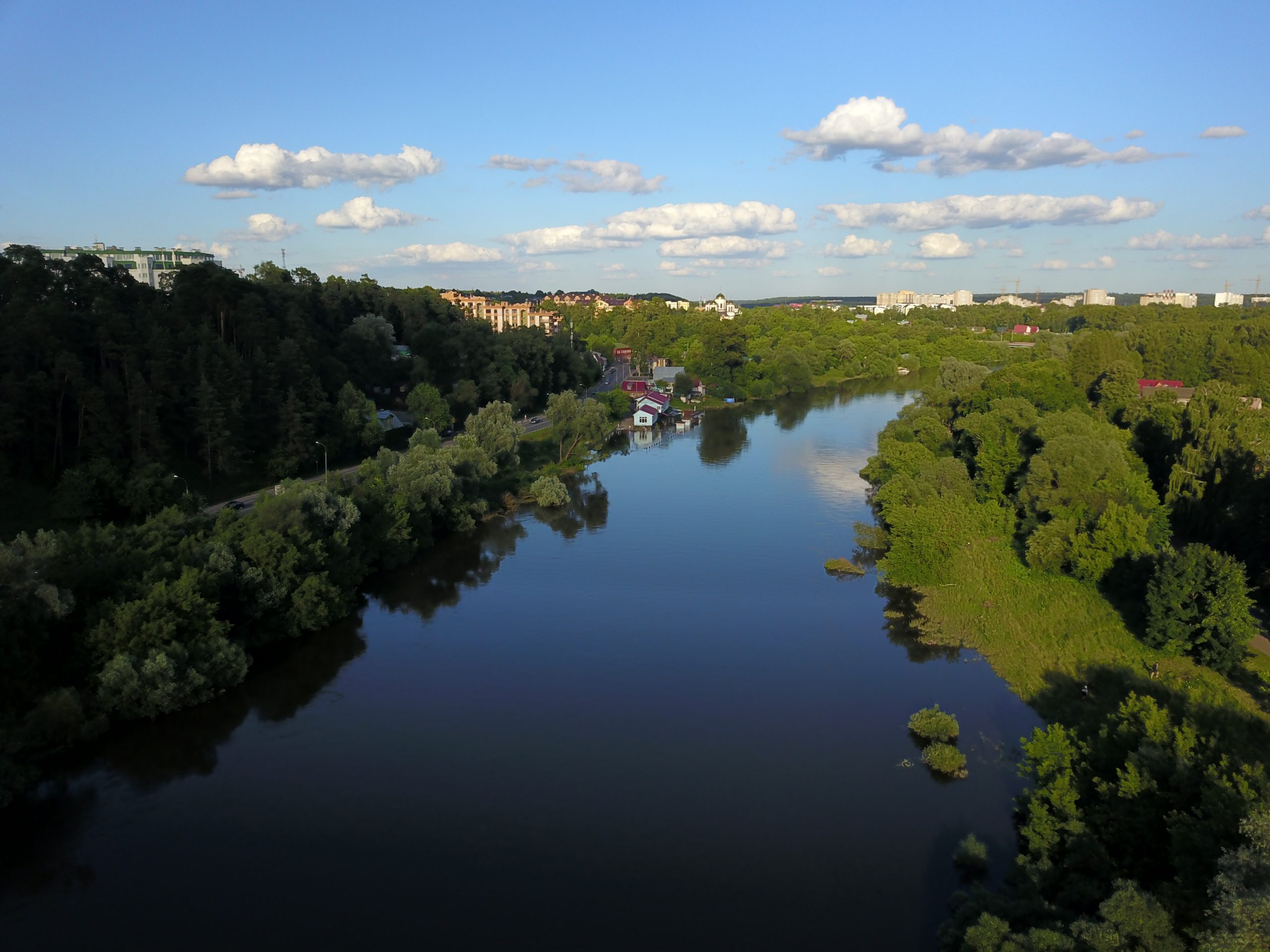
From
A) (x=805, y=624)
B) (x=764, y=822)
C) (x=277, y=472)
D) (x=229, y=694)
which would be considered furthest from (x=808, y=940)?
(x=277, y=472)

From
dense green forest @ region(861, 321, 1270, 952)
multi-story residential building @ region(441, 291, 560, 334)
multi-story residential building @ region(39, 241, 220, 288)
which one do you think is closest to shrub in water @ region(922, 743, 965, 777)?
dense green forest @ region(861, 321, 1270, 952)

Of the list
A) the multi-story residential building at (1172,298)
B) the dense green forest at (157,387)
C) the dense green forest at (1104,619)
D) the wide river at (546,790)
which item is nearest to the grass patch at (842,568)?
the wide river at (546,790)

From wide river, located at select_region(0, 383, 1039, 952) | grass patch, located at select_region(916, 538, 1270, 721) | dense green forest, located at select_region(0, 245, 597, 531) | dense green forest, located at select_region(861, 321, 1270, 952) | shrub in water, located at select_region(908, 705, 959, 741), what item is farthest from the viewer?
dense green forest, located at select_region(0, 245, 597, 531)

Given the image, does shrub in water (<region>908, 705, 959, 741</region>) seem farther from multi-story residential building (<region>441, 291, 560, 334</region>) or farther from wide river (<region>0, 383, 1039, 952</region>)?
multi-story residential building (<region>441, 291, 560, 334</region>)

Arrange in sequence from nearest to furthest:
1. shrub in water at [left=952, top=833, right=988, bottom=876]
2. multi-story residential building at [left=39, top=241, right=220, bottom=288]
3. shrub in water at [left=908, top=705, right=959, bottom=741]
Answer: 1. shrub in water at [left=952, top=833, right=988, bottom=876]
2. shrub in water at [left=908, top=705, right=959, bottom=741]
3. multi-story residential building at [left=39, top=241, right=220, bottom=288]

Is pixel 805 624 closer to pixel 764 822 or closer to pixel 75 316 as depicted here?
pixel 764 822
